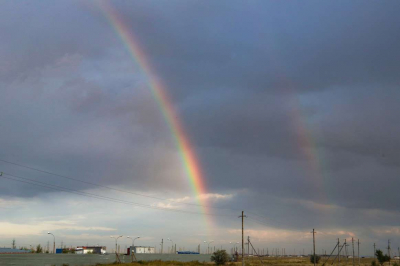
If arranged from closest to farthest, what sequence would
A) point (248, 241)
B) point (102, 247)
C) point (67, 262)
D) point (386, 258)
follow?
1. point (67, 262)
2. point (248, 241)
3. point (386, 258)
4. point (102, 247)

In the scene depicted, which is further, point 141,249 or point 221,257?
point 141,249

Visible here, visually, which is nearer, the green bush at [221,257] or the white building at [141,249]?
the green bush at [221,257]

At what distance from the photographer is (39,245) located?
5802 inches

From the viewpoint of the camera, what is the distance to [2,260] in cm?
6044

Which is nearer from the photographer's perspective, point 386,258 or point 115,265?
point 115,265

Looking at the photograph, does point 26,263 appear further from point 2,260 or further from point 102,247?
point 102,247

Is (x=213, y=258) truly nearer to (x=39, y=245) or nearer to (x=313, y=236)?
(x=313, y=236)

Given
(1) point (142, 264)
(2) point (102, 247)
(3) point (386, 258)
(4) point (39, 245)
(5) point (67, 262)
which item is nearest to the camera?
(5) point (67, 262)

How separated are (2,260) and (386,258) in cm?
11029

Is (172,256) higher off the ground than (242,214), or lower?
lower

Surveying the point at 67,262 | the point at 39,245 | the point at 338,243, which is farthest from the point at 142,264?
the point at 39,245

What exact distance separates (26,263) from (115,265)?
1663 centimetres

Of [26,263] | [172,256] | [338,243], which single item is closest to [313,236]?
[338,243]

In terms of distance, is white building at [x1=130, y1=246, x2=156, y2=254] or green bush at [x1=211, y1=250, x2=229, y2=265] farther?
white building at [x1=130, y1=246, x2=156, y2=254]
